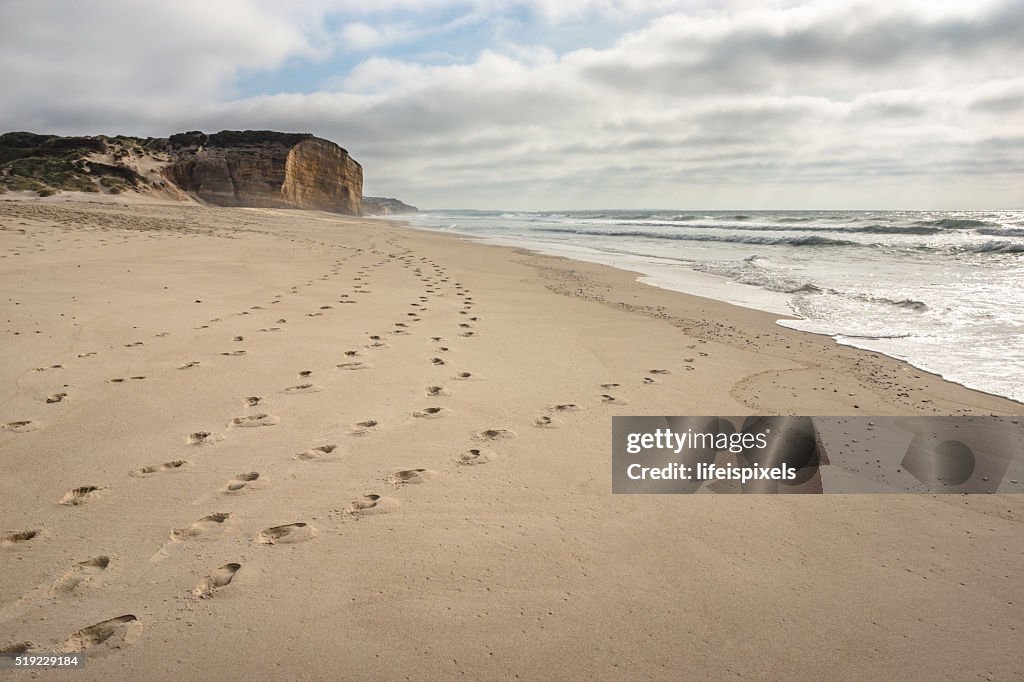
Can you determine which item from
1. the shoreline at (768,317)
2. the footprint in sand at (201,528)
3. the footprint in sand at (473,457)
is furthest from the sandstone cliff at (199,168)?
the footprint in sand at (473,457)

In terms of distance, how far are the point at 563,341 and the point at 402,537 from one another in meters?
3.42

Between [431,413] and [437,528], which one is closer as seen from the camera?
[437,528]

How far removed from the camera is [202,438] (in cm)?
307

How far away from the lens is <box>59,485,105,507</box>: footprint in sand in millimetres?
2422

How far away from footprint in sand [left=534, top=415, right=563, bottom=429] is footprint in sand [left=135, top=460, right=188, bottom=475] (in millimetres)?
1934

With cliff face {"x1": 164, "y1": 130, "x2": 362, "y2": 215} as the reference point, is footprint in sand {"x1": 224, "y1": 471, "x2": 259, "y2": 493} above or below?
below

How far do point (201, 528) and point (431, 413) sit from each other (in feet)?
4.95

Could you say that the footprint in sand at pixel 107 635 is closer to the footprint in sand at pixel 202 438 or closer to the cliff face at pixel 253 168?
the footprint in sand at pixel 202 438

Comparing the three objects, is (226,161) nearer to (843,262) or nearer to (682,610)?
(843,262)

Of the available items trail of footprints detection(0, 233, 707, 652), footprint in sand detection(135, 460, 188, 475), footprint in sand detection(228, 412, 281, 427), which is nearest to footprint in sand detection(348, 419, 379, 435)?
trail of footprints detection(0, 233, 707, 652)

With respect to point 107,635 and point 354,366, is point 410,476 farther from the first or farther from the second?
point 354,366

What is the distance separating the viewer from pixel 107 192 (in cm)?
2403

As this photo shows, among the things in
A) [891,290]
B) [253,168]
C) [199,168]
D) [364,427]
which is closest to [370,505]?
[364,427]

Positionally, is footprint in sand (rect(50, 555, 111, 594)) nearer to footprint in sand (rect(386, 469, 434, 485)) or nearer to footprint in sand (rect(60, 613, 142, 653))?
footprint in sand (rect(60, 613, 142, 653))
